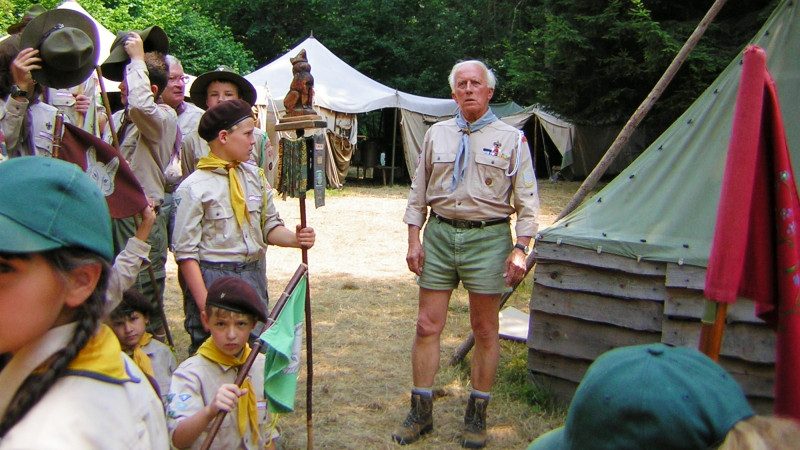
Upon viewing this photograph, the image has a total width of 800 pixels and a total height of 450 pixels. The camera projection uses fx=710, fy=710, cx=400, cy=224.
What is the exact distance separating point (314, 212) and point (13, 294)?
468 inches

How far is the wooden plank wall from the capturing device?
3.62m

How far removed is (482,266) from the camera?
380cm

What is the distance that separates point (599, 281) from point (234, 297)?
7.00ft

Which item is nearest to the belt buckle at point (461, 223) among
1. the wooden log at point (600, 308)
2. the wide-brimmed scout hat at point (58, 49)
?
the wooden log at point (600, 308)

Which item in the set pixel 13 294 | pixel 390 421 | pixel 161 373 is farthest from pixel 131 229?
pixel 13 294

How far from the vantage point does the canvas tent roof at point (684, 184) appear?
385 cm

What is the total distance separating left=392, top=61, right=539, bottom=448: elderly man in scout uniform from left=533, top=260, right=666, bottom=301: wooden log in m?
0.47

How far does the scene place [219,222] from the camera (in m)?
3.45

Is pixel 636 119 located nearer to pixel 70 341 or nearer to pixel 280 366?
pixel 280 366

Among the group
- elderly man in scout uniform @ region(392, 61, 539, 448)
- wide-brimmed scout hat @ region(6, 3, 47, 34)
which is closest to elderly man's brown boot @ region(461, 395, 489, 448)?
elderly man in scout uniform @ region(392, 61, 539, 448)

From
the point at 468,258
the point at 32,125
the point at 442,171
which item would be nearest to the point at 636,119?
the point at 442,171

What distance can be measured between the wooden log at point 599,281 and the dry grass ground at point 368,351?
0.77 meters

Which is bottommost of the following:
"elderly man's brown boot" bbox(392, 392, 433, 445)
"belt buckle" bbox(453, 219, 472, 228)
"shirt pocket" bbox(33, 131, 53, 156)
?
"elderly man's brown boot" bbox(392, 392, 433, 445)

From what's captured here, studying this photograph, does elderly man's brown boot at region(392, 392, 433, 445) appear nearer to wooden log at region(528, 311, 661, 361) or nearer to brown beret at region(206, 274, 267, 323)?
wooden log at region(528, 311, 661, 361)
